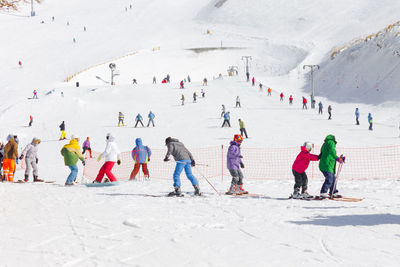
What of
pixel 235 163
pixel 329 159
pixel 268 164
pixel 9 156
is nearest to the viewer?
pixel 329 159

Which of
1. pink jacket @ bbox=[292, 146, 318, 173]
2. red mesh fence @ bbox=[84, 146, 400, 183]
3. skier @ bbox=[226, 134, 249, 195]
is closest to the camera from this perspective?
pink jacket @ bbox=[292, 146, 318, 173]

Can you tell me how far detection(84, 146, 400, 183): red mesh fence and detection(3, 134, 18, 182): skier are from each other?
2974 millimetres

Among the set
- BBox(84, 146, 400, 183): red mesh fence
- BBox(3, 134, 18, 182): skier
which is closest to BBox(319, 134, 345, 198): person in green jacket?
BBox(84, 146, 400, 183): red mesh fence

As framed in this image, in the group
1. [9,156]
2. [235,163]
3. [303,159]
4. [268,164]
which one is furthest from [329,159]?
[9,156]

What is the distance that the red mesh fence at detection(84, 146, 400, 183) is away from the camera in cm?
1433

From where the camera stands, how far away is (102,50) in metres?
75.4

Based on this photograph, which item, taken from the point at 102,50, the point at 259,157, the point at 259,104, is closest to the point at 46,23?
the point at 102,50

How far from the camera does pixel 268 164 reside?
16531 millimetres

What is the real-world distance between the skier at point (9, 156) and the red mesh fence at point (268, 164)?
2.97m

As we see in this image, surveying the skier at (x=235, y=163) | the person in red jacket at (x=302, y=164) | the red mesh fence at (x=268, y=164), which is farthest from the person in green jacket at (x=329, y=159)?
the red mesh fence at (x=268, y=164)

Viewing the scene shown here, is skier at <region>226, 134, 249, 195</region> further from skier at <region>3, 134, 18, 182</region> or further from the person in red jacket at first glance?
skier at <region>3, 134, 18, 182</region>

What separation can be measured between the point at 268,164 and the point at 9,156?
29.4 ft

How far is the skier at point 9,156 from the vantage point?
42.0ft

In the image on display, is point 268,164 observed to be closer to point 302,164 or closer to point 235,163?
point 235,163
